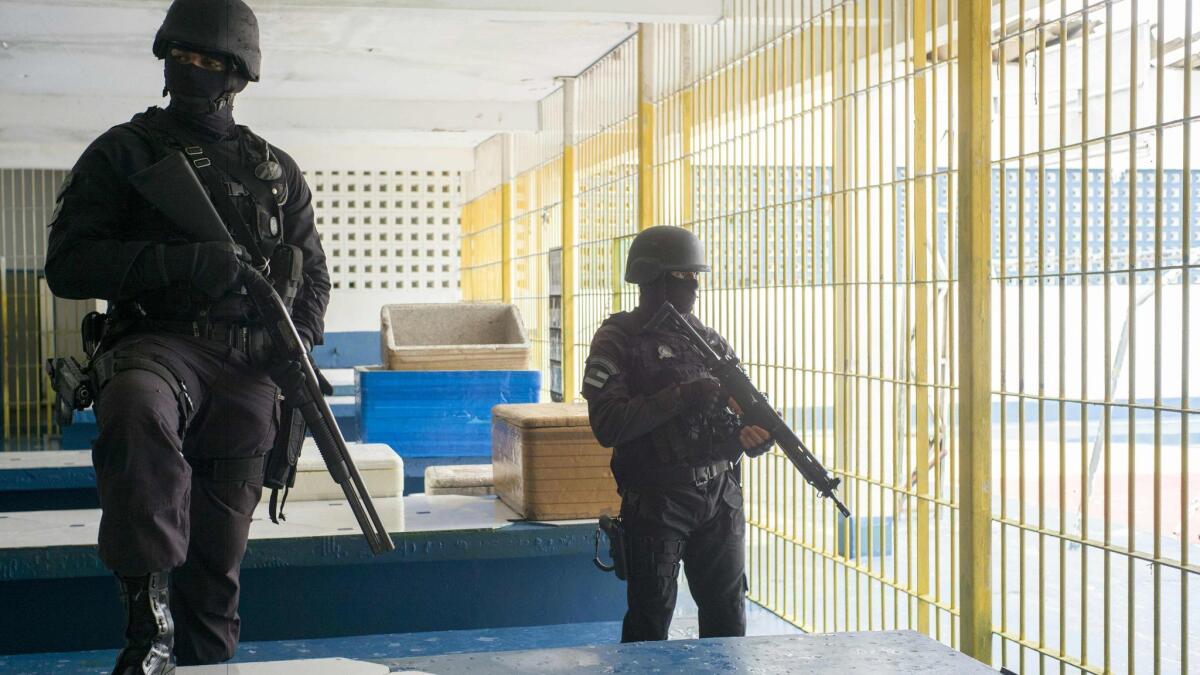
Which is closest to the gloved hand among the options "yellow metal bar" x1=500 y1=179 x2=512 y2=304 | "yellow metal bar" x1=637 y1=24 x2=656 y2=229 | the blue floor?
the blue floor

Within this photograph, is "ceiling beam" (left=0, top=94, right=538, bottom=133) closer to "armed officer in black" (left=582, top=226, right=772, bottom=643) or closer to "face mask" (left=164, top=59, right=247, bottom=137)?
"armed officer in black" (left=582, top=226, right=772, bottom=643)

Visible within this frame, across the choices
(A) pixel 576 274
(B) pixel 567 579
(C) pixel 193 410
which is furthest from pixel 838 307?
(A) pixel 576 274

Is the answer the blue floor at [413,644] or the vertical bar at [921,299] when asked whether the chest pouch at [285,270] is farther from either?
the blue floor at [413,644]

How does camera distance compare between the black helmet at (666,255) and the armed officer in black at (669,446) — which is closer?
the armed officer in black at (669,446)

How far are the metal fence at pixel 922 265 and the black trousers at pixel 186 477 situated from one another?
1.82m

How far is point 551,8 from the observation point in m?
5.22

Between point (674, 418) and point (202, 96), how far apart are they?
146 cm

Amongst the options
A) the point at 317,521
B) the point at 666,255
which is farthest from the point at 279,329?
the point at 317,521

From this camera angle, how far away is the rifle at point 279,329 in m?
2.40

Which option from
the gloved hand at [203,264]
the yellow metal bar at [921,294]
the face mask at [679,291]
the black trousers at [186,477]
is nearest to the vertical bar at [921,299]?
the yellow metal bar at [921,294]

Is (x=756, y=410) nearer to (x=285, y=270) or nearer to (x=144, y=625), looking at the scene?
(x=285, y=270)

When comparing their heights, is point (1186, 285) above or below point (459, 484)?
above

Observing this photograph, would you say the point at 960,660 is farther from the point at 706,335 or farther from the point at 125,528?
the point at 125,528

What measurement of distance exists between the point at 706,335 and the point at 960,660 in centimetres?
121
